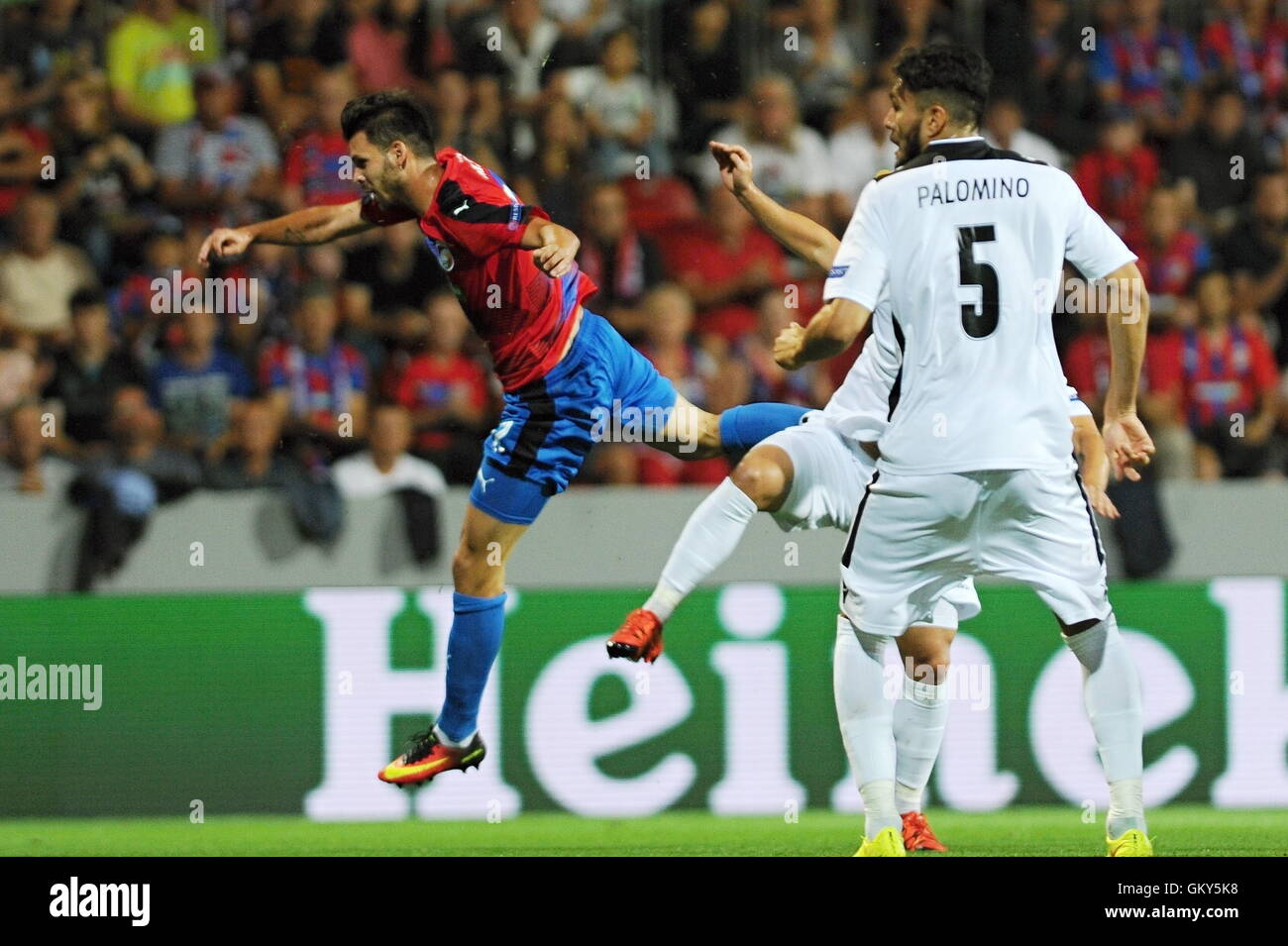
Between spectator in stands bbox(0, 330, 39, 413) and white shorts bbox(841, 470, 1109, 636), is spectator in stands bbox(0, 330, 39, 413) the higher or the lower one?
the higher one

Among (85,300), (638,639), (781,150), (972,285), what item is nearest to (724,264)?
(781,150)

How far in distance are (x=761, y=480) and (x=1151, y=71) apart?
5.27 metres

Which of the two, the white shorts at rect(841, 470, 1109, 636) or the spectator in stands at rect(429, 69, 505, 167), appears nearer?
the white shorts at rect(841, 470, 1109, 636)

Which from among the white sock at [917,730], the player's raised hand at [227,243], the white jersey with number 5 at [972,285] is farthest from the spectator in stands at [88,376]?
the white jersey with number 5 at [972,285]

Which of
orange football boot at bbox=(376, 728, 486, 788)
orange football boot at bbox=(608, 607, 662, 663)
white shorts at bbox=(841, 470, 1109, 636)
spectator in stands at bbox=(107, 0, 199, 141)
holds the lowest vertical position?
orange football boot at bbox=(376, 728, 486, 788)

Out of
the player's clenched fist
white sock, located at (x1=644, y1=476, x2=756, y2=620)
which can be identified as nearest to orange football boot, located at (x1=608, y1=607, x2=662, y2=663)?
white sock, located at (x1=644, y1=476, x2=756, y2=620)

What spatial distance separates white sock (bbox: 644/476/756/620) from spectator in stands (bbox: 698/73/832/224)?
3.37 metres

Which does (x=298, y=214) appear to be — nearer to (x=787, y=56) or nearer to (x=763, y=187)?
(x=763, y=187)

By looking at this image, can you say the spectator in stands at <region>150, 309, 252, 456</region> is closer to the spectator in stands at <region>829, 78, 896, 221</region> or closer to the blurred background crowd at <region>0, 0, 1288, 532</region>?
the blurred background crowd at <region>0, 0, 1288, 532</region>

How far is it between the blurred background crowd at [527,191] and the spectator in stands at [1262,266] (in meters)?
0.02

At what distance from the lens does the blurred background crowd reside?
8453 mm

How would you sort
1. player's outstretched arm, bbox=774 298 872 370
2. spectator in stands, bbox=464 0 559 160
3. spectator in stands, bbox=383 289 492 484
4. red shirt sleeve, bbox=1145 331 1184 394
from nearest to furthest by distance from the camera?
1. player's outstretched arm, bbox=774 298 872 370
2. spectator in stands, bbox=383 289 492 484
3. red shirt sleeve, bbox=1145 331 1184 394
4. spectator in stands, bbox=464 0 559 160

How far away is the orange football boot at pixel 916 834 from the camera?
6.26 meters

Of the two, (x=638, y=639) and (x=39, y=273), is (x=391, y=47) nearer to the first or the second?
(x=39, y=273)
